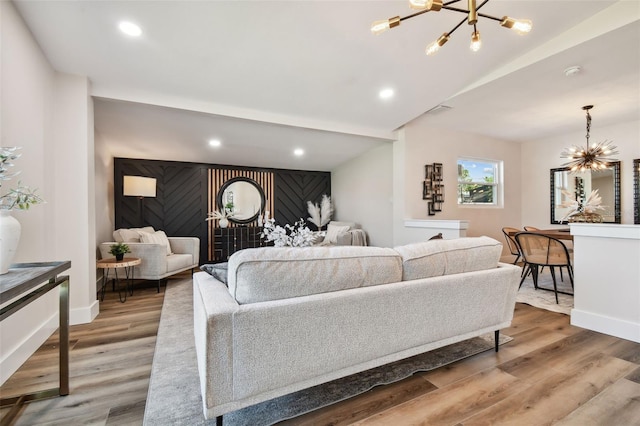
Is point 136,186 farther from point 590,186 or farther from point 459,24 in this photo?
point 590,186

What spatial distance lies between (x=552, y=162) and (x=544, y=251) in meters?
3.07

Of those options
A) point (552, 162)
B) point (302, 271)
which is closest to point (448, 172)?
point (552, 162)

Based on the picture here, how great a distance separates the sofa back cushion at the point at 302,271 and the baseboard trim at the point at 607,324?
218 cm

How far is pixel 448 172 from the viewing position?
16.3 feet

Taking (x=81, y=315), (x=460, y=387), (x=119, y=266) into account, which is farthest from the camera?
(x=119, y=266)

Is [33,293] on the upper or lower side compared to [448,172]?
lower

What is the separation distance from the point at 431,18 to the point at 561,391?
2988mm

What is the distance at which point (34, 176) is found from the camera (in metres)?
2.22

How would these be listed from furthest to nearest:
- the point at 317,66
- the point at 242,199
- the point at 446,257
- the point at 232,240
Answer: the point at 242,199, the point at 232,240, the point at 317,66, the point at 446,257

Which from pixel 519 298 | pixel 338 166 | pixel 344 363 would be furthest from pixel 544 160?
pixel 344 363

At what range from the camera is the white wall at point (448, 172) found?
4586 mm

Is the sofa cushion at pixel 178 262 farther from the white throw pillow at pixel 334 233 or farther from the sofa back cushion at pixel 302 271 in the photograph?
the sofa back cushion at pixel 302 271

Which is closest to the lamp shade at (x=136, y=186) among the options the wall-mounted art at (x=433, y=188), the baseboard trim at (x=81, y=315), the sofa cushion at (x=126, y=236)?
the sofa cushion at (x=126, y=236)

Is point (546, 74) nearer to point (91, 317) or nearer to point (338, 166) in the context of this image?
point (338, 166)
